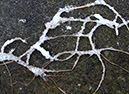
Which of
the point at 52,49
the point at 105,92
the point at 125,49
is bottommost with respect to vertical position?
the point at 105,92

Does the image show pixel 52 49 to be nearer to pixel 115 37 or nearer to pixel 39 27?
pixel 39 27

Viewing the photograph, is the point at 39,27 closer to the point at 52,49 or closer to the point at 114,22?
the point at 52,49

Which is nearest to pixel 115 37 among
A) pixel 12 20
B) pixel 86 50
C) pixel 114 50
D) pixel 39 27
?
pixel 114 50

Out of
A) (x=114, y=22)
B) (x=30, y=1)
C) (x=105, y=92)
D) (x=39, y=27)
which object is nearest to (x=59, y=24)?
(x=39, y=27)

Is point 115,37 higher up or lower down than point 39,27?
lower down

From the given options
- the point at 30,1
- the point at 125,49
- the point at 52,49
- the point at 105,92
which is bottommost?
the point at 105,92

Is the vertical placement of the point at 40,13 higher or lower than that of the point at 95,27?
higher
